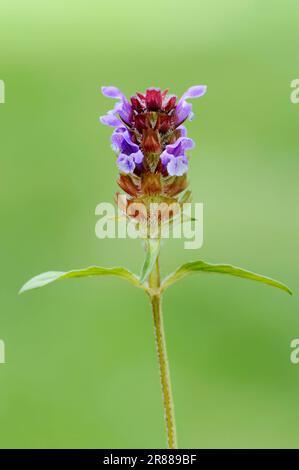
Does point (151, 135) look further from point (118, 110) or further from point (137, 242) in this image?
point (137, 242)

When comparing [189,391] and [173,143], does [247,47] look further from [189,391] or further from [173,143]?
[173,143]

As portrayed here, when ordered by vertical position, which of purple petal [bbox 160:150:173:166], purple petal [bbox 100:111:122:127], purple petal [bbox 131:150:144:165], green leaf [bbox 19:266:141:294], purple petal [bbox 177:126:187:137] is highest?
purple petal [bbox 100:111:122:127]

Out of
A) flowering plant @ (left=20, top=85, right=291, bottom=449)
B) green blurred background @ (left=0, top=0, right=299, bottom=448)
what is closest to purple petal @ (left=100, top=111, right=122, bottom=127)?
flowering plant @ (left=20, top=85, right=291, bottom=449)

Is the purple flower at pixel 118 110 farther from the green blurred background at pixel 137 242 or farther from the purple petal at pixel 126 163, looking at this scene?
the green blurred background at pixel 137 242

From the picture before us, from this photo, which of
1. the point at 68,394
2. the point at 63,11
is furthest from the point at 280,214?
the point at 63,11

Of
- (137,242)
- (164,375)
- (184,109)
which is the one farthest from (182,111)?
(137,242)

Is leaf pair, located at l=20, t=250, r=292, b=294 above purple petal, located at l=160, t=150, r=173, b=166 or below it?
below

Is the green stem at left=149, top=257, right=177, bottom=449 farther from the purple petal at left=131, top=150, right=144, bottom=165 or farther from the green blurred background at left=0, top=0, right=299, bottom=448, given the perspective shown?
the green blurred background at left=0, top=0, right=299, bottom=448
